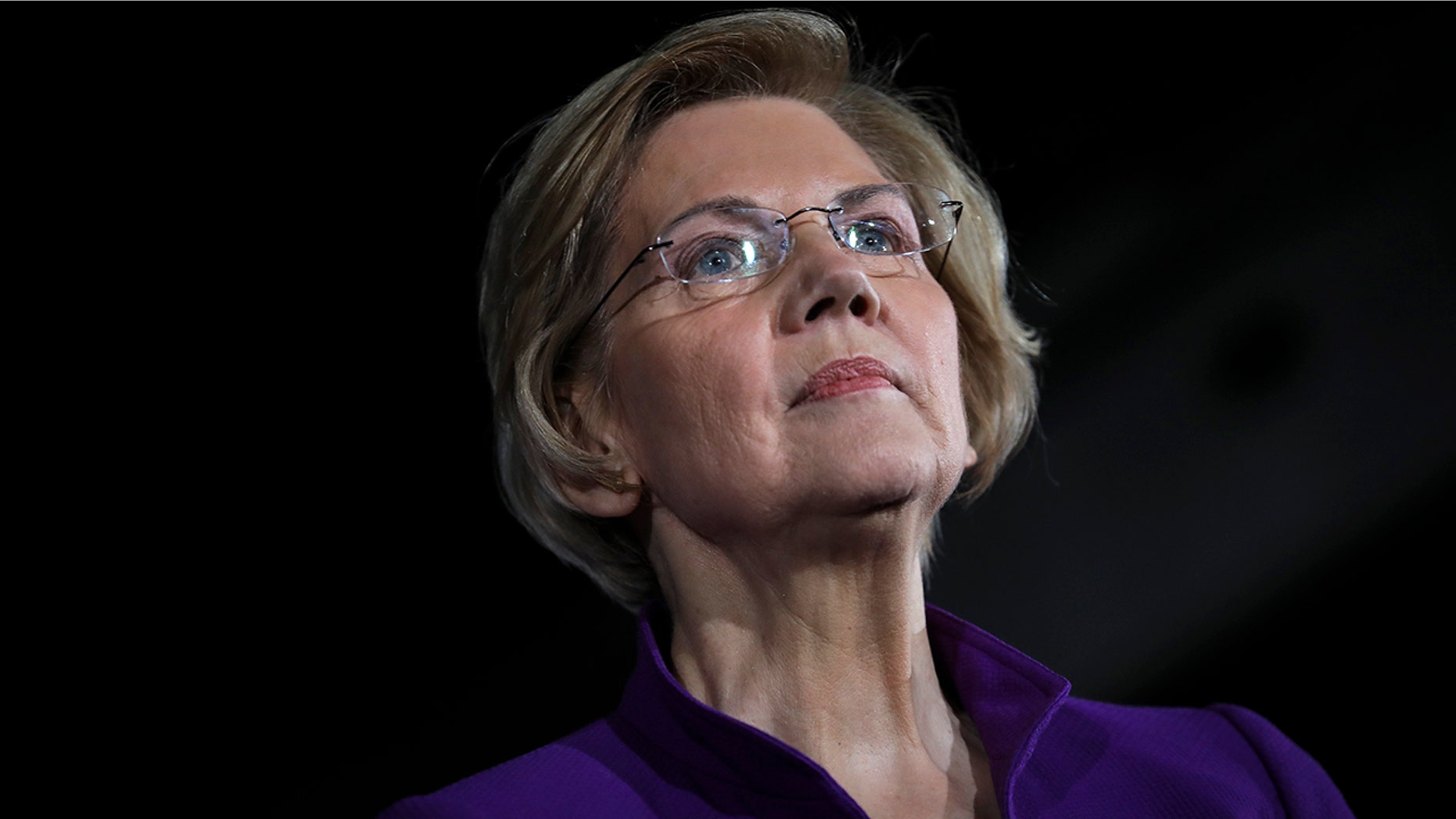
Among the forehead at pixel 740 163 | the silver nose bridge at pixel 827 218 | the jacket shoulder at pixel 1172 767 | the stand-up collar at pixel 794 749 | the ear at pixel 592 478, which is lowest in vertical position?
the jacket shoulder at pixel 1172 767

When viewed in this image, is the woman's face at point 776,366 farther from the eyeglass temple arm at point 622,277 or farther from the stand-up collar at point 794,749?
the stand-up collar at point 794,749

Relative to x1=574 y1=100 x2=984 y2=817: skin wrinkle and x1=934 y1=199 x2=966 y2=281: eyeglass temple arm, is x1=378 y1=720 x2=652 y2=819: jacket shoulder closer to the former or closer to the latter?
x1=574 y1=100 x2=984 y2=817: skin wrinkle

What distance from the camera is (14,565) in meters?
2.00

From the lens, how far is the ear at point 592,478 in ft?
6.03

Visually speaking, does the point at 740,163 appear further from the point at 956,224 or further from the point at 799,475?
the point at 799,475

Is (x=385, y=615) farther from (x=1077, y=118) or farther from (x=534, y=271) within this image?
(x=1077, y=118)

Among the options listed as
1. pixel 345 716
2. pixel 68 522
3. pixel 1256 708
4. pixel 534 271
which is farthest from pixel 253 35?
pixel 1256 708

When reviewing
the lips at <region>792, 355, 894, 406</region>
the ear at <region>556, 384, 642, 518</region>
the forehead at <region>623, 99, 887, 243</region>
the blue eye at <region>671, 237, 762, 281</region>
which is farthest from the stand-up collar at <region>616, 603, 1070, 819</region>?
the forehead at <region>623, 99, 887, 243</region>

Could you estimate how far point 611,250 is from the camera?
191cm

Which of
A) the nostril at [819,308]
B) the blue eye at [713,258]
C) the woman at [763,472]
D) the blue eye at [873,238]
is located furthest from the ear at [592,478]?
the blue eye at [873,238]

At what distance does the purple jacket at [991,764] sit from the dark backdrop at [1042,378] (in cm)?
55

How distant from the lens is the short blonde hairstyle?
1.92 m

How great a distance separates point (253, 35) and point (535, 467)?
102 cm

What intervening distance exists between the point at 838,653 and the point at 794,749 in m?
0.21
